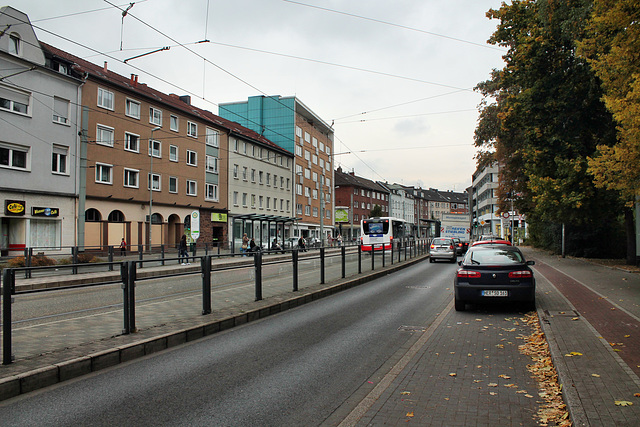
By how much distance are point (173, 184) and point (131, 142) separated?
5507 millimetres

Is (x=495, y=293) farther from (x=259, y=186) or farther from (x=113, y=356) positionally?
(x=259, y=186)

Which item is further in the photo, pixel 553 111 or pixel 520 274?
pixel 553 111

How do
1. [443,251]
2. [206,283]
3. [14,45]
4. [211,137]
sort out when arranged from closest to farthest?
[206,283] < [14,45] < [443,251] < [211,137]

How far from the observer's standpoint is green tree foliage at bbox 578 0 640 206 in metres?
9.53

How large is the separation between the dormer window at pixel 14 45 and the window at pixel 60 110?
308 centimetres

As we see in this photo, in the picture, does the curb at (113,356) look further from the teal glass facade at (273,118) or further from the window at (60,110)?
the teal glass facade at (273,118)

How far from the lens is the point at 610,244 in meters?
27.7

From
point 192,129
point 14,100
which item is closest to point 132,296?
point 14,100

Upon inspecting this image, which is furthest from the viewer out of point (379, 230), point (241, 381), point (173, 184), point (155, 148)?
point (173, 184)

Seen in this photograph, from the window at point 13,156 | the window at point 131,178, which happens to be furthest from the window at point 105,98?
the window at point 13,156

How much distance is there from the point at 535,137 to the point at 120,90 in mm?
27715

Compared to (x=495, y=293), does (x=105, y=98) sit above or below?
above

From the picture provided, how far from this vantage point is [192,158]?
43062mm

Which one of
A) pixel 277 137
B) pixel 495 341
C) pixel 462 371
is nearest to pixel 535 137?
pixel 495 341
